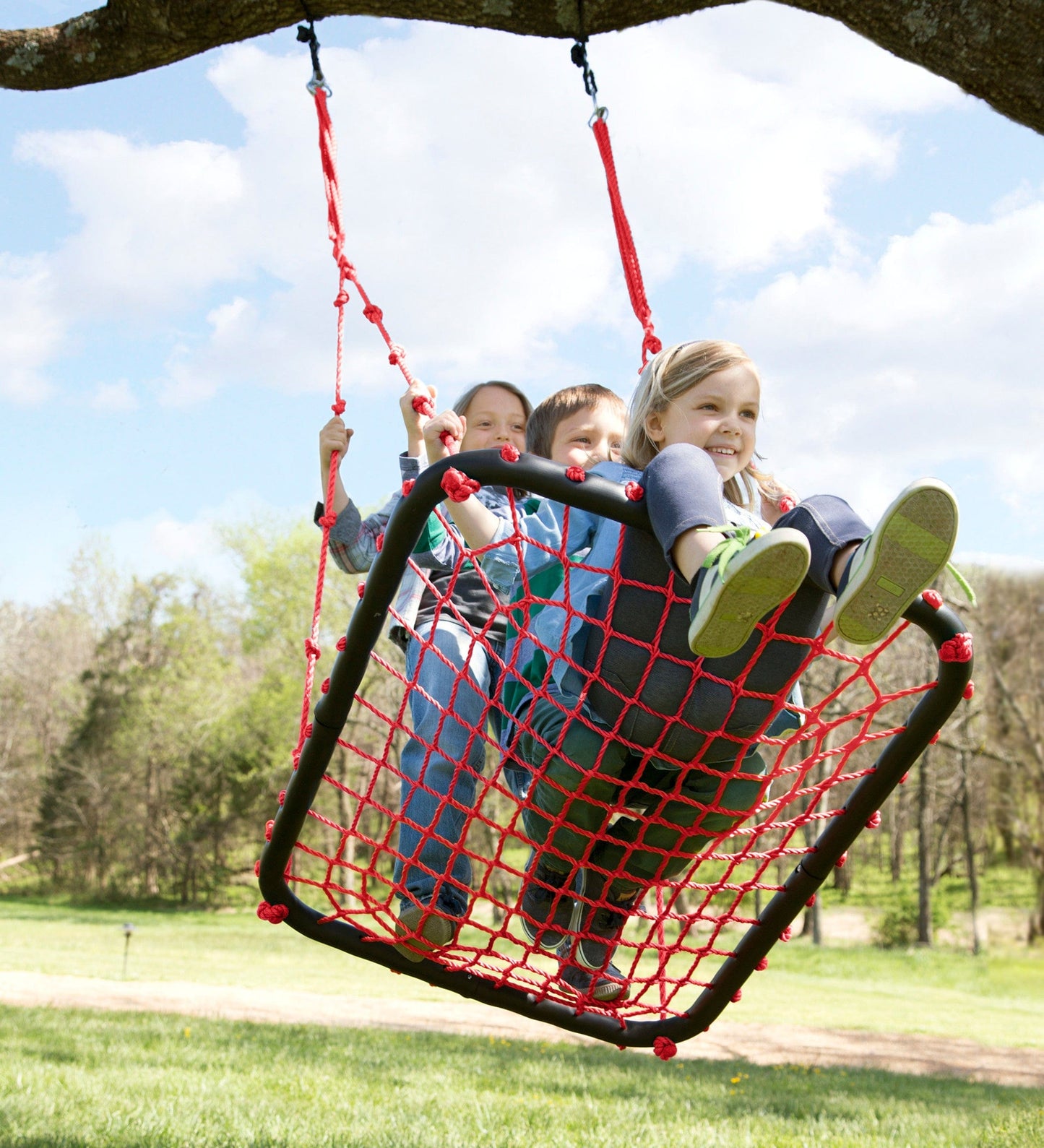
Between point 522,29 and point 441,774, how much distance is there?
61.7 inches

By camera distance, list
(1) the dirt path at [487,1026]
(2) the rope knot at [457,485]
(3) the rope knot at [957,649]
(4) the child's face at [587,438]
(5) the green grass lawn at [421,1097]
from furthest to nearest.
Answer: (1) the dirt path at [487,1026] → (5) the green grass lawn at [421,1097] → (4) the child's face at [587,438] → (3) the rope knot at [957,649] → (2) the rope knot at [457,485]

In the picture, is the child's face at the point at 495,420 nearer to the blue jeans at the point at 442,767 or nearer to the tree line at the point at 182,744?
the blue jeans at the point at 442,767

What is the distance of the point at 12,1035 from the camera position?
5207 millimetres

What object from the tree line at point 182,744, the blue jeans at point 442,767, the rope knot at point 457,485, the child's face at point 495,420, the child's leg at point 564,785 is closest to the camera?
the rope knot at point 457,485

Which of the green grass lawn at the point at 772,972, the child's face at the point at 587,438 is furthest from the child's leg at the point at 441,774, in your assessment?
the green grass lawn at the point at 772,972

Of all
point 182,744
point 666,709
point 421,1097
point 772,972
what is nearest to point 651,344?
point 666,709

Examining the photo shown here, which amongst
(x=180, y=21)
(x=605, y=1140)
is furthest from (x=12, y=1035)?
(x=180, y=21)

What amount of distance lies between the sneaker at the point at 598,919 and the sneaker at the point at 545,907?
0.03 m

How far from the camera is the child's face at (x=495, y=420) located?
2.75 metres

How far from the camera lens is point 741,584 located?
4.66ft

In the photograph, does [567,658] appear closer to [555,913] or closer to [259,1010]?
[555,913]

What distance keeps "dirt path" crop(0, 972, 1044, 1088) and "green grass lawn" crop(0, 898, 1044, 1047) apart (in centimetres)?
54

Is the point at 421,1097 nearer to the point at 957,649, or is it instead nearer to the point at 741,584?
the point at 957,649

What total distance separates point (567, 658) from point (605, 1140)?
2377 mm
